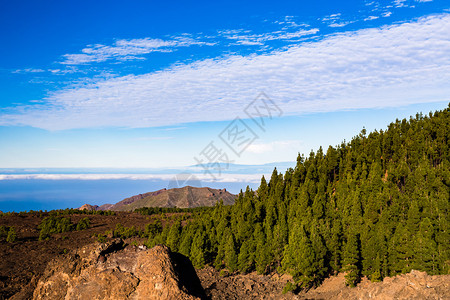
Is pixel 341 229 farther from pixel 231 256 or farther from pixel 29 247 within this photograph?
pixel 29 247

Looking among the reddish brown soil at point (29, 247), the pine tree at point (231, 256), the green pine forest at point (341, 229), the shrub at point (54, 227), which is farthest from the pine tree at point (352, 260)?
the shrub at point (54, 227)

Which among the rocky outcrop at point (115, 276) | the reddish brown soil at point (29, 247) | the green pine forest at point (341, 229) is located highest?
the rocky outcrop at point (115, 276)

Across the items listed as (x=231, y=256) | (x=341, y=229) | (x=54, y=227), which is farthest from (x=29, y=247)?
(x=341, y=229)

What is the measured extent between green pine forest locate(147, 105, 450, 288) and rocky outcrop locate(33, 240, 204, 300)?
132 feet

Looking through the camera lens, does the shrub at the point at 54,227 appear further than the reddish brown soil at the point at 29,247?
Yes

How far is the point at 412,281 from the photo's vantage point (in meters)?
33.8

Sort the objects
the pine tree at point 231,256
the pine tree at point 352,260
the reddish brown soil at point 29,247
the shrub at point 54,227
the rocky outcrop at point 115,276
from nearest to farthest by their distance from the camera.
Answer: the rocky outcrop at point 115,276 → the pine tree at point 352,260 → the reddish brown soil at point 29,247 → the pine tree at point 231,256 → the shrub at point 54,227

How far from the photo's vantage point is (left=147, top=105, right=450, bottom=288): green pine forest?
46094 mm

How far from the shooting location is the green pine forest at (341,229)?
46.1 meters

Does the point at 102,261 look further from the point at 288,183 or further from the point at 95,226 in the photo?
the point at 95,226

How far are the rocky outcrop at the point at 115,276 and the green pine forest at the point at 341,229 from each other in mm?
40206

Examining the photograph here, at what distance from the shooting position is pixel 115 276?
9.84 metres

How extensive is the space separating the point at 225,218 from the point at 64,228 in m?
52.1

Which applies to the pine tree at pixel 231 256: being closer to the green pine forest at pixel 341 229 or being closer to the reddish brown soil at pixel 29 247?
the green pine forest at pixel 341 229
